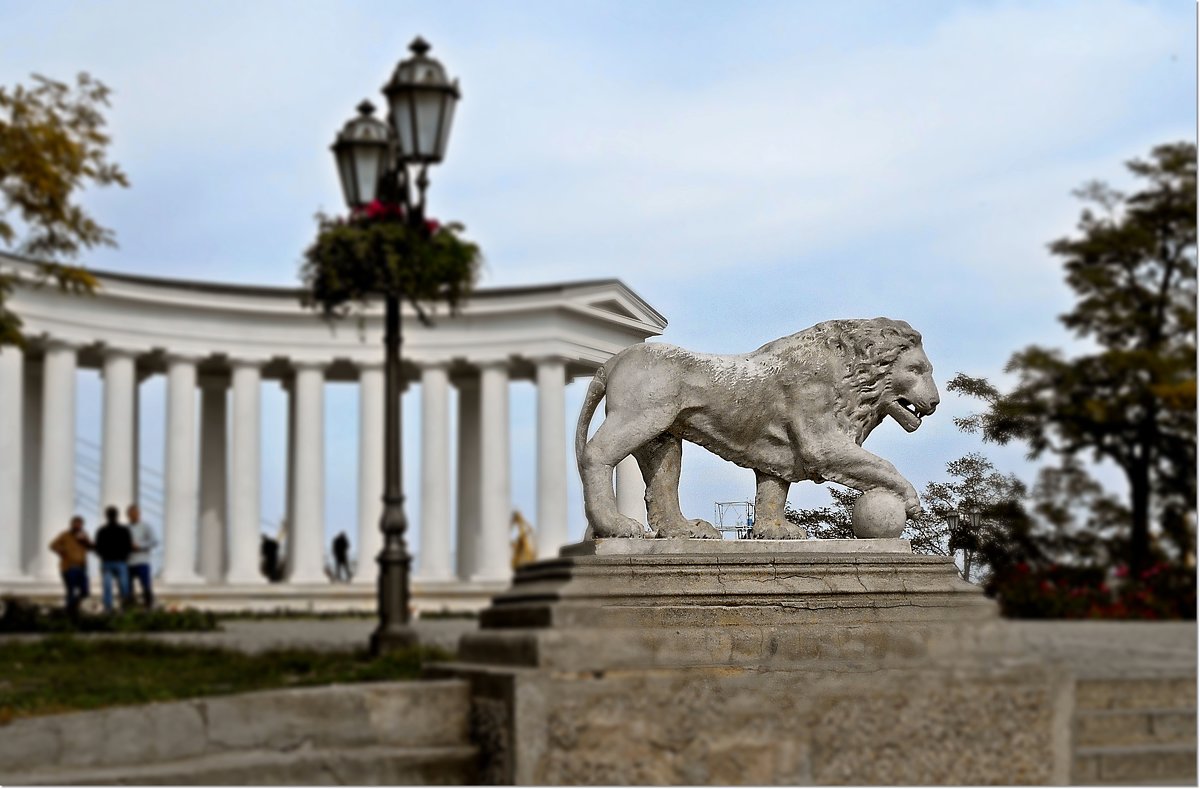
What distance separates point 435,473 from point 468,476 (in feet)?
4.75

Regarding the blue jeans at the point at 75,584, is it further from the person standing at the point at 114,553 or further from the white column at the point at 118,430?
the white column at the point at 118,430

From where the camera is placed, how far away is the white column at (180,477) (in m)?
32.7

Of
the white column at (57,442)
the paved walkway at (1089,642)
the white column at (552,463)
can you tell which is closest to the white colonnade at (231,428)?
the white column at (57,442)

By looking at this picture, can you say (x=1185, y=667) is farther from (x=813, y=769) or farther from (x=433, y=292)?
(x=433, y=292)

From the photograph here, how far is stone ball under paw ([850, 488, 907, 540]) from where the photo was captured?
2.03 meters

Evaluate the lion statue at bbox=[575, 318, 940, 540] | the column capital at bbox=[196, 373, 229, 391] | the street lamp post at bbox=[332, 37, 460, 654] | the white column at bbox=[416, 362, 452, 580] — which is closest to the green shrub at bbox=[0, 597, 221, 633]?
the street lamp post at bbox=[332, 37, 460, 654]

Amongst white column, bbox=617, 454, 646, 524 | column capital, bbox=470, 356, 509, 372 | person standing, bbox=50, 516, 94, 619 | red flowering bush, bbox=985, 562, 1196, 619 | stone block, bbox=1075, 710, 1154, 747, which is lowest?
stone block, bbox=1075, 710, 1154, 747

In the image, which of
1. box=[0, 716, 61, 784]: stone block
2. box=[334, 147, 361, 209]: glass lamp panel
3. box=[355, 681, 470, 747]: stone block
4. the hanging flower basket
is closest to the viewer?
box=[355, 681, 470, 747]: stone block

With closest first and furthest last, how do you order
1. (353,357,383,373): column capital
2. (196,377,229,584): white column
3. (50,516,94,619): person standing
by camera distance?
(50,516,94,619): person standing < (353,357,383,373): column capital < (196,377,229,584): white column

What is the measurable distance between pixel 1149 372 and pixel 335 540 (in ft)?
118

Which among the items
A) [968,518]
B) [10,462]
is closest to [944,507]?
[968,518]

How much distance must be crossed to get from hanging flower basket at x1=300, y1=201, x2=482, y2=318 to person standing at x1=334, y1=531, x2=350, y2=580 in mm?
24764

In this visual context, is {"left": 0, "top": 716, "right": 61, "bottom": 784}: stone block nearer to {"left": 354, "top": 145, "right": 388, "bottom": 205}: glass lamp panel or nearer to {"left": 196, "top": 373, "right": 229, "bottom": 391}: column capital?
{"left": 354, "top": 145, "right": 388, "bottom": 205}: glass lamp panel

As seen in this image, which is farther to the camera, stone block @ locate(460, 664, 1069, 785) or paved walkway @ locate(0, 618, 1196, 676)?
paved walkway @ locate(0, 618, 1196, 676)
